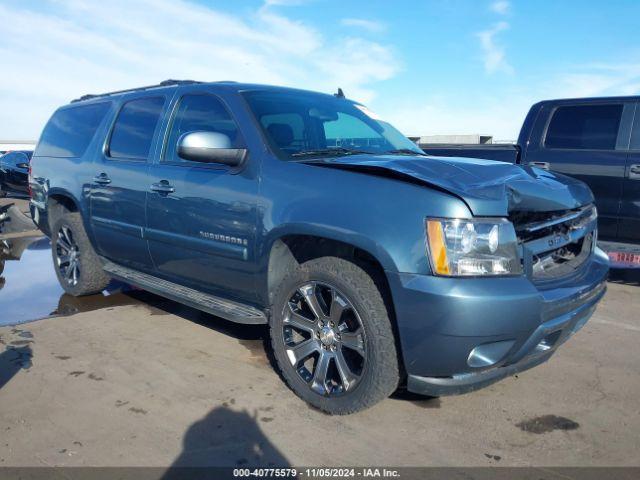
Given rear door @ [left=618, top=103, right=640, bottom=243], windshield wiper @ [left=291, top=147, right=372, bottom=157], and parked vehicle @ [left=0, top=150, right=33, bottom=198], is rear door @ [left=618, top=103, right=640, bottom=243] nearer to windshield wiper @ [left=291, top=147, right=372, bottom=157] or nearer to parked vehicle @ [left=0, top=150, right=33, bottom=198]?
windshield wiper @ [left=291, top=147, right=372, bottom=157]

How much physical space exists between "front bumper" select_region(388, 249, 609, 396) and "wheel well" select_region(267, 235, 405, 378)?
0.17m

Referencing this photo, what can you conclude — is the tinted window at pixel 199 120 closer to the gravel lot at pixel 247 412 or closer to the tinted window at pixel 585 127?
the gravel lot at pixel 247 412

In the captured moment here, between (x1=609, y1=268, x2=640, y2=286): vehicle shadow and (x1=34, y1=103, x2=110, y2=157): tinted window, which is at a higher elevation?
(x1=34, y1=103, x2=110, y2=157): tinted window

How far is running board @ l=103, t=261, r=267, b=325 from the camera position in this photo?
3268 mm

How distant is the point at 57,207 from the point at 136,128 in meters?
1.70

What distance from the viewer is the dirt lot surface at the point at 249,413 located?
2520 millimetres

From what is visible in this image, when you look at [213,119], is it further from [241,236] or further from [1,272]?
[1,272]

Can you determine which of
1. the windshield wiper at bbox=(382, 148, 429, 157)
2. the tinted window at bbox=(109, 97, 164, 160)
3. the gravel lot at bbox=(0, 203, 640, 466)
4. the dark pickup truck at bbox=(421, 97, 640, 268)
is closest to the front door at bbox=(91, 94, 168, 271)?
the tinted window at bbox=(109, 97, 164, 160)

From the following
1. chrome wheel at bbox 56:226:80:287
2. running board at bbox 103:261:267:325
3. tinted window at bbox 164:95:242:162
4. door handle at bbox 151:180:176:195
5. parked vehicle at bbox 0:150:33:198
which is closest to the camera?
running board at bbox 103:261:267:325

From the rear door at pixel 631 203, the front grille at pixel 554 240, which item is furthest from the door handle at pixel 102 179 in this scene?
the rear door at pixel 631 203

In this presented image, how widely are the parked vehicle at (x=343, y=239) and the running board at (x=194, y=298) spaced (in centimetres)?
1

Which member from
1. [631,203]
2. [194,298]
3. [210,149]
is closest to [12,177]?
[194,298]

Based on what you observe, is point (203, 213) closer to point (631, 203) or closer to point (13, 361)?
point (13, 361)

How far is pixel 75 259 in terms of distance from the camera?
16.5ft
